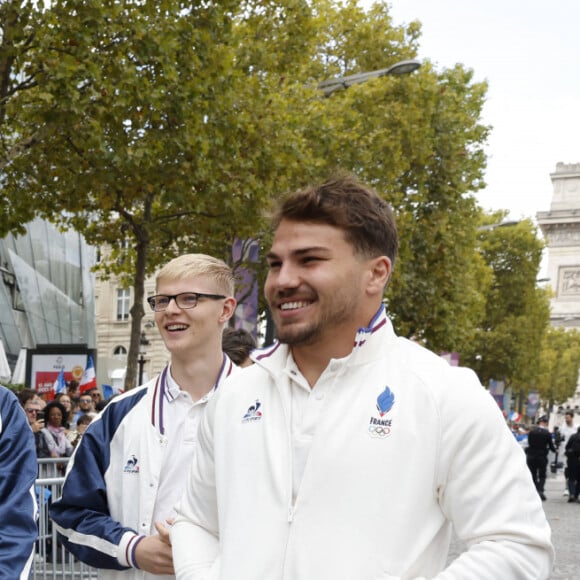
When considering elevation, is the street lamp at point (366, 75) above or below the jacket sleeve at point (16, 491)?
above

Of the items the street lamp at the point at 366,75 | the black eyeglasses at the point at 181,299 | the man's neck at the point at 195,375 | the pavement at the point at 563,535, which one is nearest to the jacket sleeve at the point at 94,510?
the man's neck at the point at 195,375

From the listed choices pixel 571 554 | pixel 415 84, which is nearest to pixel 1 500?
pixel 571 554

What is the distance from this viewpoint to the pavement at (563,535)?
11273 mm

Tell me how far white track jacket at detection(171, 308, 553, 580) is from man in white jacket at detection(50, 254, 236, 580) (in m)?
0.88

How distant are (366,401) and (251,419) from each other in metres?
0.31

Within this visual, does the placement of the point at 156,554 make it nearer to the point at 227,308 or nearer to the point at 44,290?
the point at 227,308

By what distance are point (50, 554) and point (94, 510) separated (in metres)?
2.34

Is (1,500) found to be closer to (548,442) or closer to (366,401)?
(366,401)

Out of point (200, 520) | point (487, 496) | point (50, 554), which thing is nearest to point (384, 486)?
point (487, 496)

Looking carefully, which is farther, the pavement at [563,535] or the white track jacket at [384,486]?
the pavement at [563,535]

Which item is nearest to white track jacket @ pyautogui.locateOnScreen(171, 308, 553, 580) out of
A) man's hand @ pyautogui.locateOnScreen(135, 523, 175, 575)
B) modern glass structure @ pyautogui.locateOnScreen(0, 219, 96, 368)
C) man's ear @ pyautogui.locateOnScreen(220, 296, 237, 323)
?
man's hand @ pyautogui.locateOnScreen(135, 523, 175, 575)

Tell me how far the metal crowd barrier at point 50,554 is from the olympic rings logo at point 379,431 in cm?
325

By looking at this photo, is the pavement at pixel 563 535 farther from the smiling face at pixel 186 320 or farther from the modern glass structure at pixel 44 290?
the modern glass structure at pixel 44 290

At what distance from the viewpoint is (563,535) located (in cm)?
1573
